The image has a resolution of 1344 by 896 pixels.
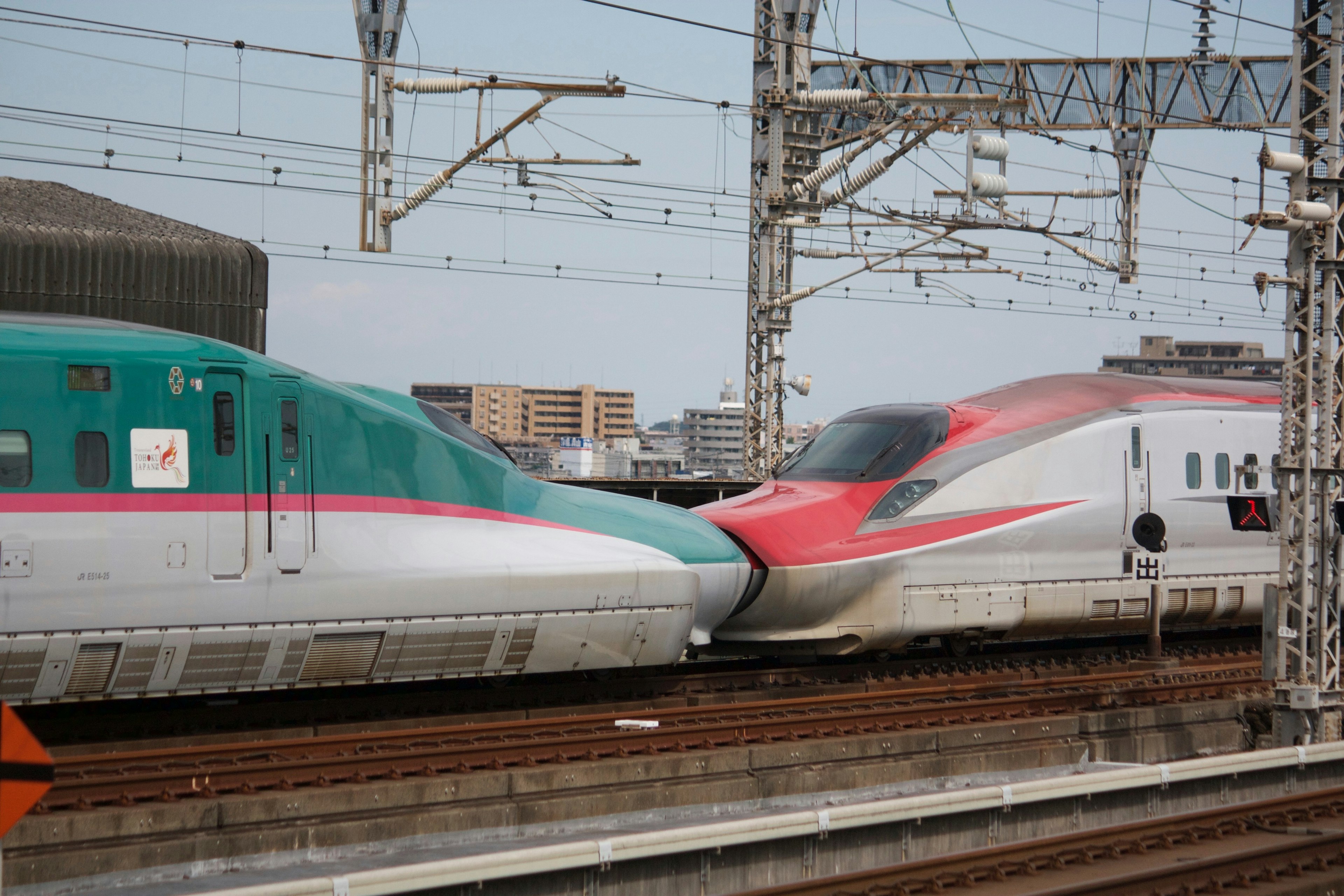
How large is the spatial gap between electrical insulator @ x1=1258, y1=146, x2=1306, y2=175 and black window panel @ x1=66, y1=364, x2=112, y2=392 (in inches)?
383

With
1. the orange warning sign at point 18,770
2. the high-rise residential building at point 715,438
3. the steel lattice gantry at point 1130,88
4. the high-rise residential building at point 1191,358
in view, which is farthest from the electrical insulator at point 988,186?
the high-rise residential building at point 715,438

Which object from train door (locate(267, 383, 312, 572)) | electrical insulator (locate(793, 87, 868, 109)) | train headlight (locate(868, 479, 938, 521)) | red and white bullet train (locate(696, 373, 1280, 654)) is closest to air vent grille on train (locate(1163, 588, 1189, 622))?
red and white bullet train (locate(696, 373, 1280, 654))

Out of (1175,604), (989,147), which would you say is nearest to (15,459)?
(1175,604)

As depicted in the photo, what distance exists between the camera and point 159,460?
9.44 metres

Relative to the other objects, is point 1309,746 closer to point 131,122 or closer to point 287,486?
point 287,486

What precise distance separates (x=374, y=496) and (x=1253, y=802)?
281 inches

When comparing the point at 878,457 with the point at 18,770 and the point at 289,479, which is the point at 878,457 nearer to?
the point at 289,479

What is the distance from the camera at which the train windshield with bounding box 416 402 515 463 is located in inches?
453

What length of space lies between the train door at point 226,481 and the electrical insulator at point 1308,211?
358 inches

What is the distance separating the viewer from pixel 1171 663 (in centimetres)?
1507

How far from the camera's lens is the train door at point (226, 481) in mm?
9547

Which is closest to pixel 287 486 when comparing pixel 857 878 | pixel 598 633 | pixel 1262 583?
pixel 598 633

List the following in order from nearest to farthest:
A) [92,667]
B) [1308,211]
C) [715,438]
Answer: [92,667] → [1308,211] → [715,438]

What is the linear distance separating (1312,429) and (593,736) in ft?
22.9
